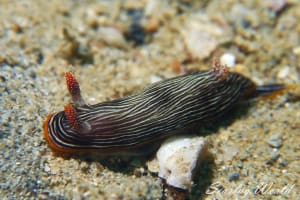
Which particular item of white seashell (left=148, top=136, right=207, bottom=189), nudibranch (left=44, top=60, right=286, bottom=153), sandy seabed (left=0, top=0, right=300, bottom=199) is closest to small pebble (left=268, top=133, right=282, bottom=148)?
sandy seabed (left=0, top=0, right=300, bottom=199)

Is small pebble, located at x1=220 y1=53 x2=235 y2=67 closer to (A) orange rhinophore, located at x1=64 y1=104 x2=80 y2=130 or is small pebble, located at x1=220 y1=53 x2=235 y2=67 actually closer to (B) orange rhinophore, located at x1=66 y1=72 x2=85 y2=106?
(B) orange rhinophore, located at x1=66 y1=72 x2=85 y2=106

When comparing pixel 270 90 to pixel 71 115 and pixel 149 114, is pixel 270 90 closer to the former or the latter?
pixel 149 114

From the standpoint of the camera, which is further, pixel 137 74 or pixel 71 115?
pixel 137 74

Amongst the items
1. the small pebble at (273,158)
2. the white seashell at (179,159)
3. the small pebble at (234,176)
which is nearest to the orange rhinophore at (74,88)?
the white seashell at (179,159)

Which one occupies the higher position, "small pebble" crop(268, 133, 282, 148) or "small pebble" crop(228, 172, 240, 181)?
"small pebble" crop(268, 133, 282, 148)

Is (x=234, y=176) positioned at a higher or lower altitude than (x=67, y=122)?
lower

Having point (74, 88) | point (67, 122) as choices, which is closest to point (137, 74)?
point (74, 88)
